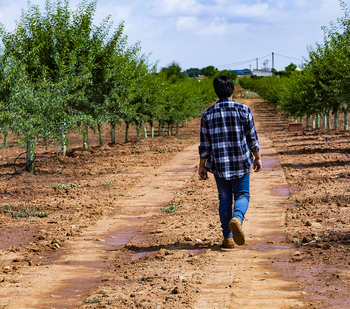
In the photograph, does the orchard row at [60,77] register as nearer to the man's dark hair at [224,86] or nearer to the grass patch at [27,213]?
the grass patch at [27,213]

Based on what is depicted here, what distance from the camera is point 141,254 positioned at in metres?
5.19

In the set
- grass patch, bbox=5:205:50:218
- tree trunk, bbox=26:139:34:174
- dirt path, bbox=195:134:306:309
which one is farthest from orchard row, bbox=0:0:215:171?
dirt path, bbox=195:134:306:309

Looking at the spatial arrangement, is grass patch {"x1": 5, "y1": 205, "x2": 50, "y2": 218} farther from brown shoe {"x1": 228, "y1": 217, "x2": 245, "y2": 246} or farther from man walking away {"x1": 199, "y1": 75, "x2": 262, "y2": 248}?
brown shoe {"x1": 228, "y1": 217, "x2": 245, "y2": 246}

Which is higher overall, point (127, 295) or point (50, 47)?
point (50, 47)

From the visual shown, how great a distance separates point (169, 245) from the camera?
17.7ft

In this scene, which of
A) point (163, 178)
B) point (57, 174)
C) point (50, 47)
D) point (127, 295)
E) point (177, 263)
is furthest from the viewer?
point (50, 47)

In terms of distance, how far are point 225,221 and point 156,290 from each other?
1355 mm

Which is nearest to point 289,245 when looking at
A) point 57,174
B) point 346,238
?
point 346,238

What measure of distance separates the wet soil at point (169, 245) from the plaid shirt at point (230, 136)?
0.97 meters

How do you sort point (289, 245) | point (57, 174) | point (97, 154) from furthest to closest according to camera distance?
point (97, 154) < point (57, 174) < point (289, 245)

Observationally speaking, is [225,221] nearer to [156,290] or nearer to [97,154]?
[156,290]

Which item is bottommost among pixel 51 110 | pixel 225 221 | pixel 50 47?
pixel 225 221

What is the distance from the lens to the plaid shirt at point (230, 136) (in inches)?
187

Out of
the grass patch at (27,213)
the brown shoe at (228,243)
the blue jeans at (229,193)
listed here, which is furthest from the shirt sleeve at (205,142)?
the grass patch at (27,213)
